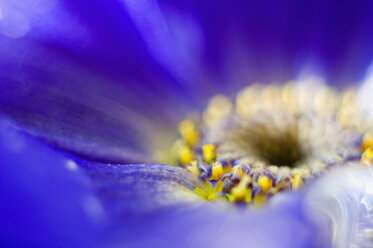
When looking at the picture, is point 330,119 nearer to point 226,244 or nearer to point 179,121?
point 179,121

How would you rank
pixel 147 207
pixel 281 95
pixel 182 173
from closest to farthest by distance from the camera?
pixel 147 207, pixel 182 173, pixel 281 95

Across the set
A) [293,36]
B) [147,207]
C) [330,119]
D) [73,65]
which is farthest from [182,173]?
[293,36]

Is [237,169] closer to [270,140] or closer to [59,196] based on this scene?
[270,140]

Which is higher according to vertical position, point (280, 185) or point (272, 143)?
point (272, 143)

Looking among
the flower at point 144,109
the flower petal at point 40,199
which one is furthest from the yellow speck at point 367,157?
the flower petal at point 40,199

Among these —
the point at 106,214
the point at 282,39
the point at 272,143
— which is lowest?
the point at 106,214

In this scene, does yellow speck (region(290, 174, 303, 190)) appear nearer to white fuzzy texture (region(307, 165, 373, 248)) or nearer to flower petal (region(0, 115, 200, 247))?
white fuzzy texture (region(307, 165, 373, 248))

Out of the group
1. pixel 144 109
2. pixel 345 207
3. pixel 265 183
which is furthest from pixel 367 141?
pixel 144 109

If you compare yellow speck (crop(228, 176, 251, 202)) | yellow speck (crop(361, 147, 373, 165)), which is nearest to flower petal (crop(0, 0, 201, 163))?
yellow speck (crop(228, 176, 251, 202))
